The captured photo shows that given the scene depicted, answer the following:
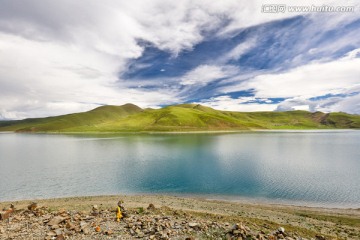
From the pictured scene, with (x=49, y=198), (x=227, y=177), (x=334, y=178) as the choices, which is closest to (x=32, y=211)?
(x=49, y=198)

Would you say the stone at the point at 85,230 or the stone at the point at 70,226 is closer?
the stone at the point at 85,230

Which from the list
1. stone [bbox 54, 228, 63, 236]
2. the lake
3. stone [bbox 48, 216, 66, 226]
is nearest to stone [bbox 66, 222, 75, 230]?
stone [bbox 54, 228, 63, 236]

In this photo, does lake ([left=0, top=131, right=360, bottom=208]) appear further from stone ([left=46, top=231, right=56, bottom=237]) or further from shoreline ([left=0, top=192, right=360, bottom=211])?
stone ([left=46, top=231, right=56, bottom=237])

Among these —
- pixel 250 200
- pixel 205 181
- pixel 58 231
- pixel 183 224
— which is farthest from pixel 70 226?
pixel 205 181

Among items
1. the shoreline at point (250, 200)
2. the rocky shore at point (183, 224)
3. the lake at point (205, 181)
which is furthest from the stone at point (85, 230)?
the lake at point (205, 181)

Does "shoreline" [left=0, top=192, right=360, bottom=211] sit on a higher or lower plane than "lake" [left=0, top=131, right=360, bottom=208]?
lower

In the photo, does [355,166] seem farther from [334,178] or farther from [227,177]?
[227,177]

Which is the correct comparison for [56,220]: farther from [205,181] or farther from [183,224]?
[205,181]

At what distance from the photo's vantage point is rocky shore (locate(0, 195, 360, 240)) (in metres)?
15.4

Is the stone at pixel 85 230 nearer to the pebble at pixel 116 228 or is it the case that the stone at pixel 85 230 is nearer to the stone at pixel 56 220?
the pebble at pixel 116 228

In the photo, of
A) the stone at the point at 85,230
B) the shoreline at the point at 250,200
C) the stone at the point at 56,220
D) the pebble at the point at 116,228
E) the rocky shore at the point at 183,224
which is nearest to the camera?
the pebble at the point at 116,228

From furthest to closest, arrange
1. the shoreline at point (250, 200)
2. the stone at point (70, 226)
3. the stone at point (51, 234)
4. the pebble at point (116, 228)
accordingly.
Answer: the shoreline at point (250, 200), the stone at point (70, 226), the pebble at point (116, 228), the stone at point (51, 234)

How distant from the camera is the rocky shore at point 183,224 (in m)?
15.4

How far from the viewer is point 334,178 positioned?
→ 4294 centimetres
